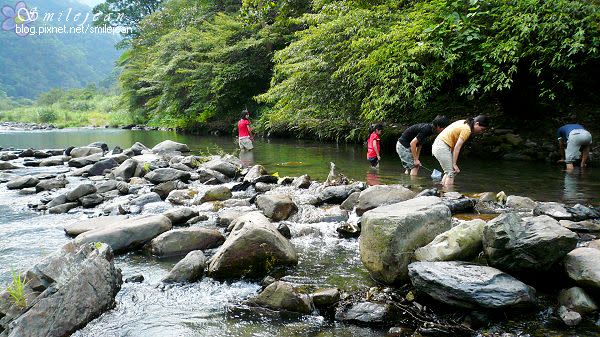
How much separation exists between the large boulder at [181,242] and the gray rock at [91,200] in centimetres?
329

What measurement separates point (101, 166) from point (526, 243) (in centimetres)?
1141

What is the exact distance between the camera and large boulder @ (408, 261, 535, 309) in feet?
10.9

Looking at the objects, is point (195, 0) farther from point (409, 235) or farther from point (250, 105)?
point (409, 235)

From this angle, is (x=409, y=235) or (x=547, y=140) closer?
(x=409, y=235)

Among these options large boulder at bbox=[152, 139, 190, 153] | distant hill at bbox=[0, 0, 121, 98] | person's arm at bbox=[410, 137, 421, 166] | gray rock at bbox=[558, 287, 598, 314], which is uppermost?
distant hill at bbox=[0, 0, 121, 98]

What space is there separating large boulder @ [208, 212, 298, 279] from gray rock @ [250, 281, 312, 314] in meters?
0.63

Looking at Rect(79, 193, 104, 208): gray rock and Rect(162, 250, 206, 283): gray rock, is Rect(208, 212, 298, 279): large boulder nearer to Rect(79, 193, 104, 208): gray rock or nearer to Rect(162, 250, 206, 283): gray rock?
Rect(162, 250, 206, 283): gray rock

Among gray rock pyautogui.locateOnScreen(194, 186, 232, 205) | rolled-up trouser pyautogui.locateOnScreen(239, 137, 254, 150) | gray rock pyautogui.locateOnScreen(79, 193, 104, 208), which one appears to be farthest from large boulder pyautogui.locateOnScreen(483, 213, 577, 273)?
rolled-up trouser pyautogui.locateOnScreen(239, 137, 254, 150)

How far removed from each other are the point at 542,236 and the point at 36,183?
35.0ft

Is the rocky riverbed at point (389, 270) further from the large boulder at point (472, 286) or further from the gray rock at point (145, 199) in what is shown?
the gray rock at point (145, 199)

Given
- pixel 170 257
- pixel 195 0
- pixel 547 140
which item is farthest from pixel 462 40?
pixel 195 0

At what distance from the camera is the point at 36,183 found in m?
10.2

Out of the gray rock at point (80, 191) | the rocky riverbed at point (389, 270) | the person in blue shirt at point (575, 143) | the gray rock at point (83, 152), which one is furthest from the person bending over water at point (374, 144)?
the gray rock at point (83, 152)

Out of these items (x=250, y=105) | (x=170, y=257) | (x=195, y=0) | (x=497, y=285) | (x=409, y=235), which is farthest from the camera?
(x=195, y=0)
